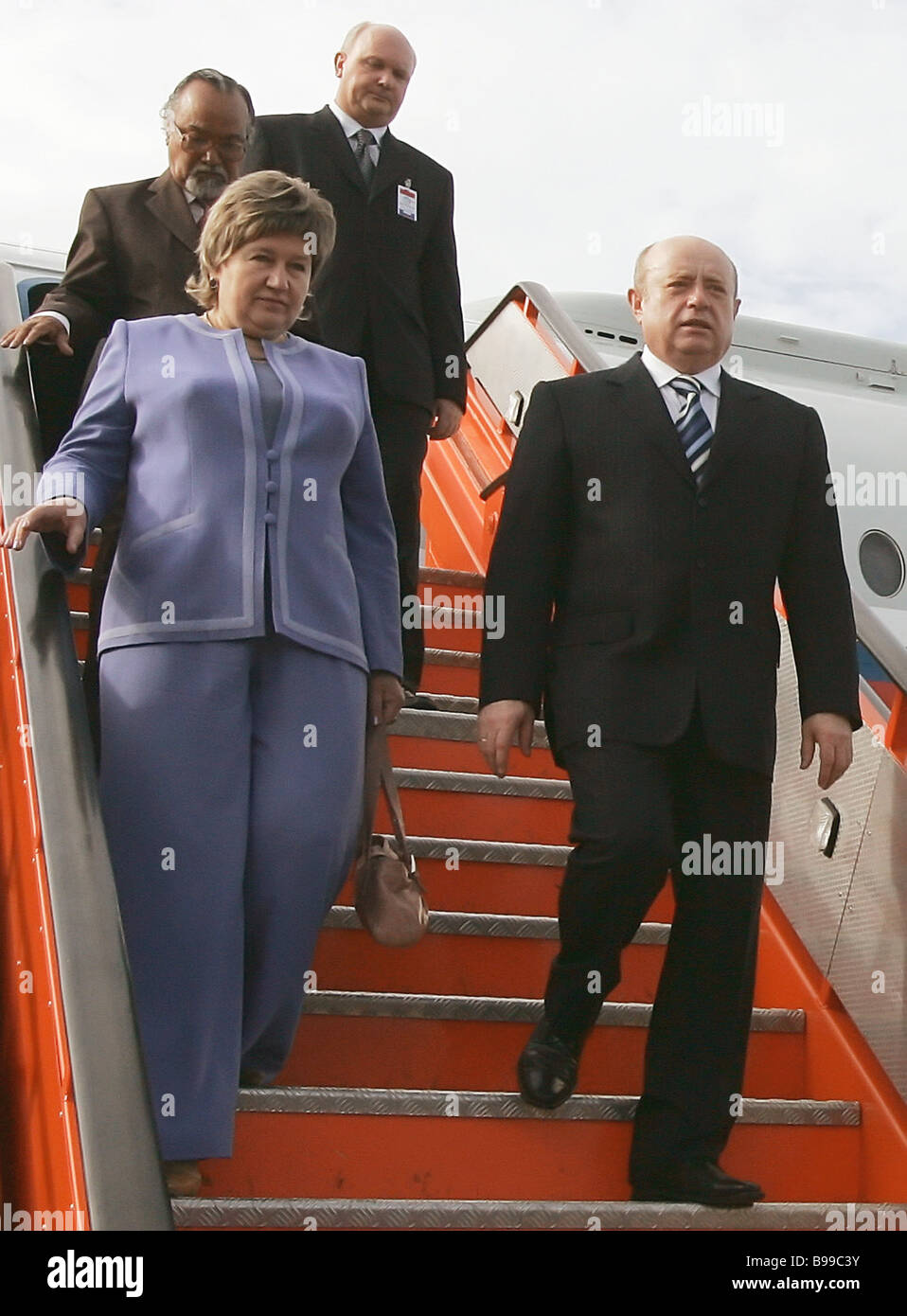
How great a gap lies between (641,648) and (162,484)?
Result: 0.96 metres

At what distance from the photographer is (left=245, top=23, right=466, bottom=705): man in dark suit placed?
4.45m

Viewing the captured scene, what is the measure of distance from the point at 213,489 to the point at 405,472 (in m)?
1.52

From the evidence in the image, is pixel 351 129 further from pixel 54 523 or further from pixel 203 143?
pixel 54 523

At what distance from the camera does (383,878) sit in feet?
10.2

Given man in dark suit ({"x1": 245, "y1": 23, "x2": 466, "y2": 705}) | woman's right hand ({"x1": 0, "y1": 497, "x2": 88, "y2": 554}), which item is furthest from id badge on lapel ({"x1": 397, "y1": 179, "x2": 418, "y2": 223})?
woman's right hand ({"x1": 0, "y1": 497, "x2": 88, "y2": 554})

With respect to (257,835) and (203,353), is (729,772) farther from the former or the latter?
(203,353)

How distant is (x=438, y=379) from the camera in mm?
4645

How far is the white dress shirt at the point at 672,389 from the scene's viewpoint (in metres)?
3.55

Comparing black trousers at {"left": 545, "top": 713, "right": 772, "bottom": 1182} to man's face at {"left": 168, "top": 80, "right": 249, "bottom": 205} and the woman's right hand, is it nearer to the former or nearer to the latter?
the woman's right hand

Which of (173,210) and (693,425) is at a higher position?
(173,210)

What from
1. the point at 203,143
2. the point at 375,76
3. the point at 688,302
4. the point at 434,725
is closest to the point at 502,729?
the point at 688,302

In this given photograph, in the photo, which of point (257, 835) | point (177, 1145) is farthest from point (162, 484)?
point (177, 1145)

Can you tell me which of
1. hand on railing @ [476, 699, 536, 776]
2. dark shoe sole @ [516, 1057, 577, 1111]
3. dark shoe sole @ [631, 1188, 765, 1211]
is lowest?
dark shoe sole @ [631, 1188, 765, 1211]

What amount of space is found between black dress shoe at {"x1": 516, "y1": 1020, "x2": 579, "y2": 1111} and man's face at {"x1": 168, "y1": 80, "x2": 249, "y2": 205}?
2046 mm
